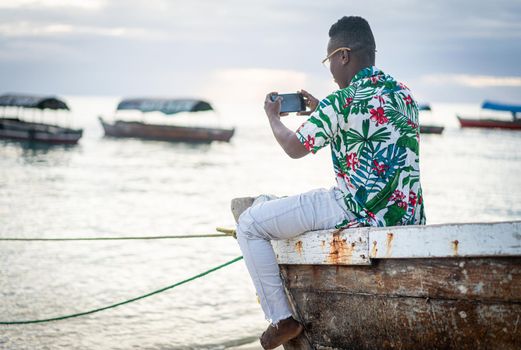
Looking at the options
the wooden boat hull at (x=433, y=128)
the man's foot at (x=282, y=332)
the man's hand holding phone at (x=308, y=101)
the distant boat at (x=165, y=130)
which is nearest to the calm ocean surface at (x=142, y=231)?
the man's foot at (x=282, y=332)

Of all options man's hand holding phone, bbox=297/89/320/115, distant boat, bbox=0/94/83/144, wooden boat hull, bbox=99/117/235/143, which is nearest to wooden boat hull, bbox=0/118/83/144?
distant boat, bbox=0/94/83/144

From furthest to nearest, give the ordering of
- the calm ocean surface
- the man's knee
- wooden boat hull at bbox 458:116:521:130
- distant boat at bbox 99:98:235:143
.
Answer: wooden boat hull at bbox 458:116:521:130 → distant boat at bbox 99:98:235:143 → the calm ocean surface → the man's knee

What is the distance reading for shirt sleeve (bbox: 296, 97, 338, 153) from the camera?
3.11 meters

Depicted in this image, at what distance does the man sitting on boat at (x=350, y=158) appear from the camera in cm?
312

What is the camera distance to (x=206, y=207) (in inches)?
639

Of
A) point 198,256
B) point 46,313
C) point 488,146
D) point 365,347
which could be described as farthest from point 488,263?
point 488,146

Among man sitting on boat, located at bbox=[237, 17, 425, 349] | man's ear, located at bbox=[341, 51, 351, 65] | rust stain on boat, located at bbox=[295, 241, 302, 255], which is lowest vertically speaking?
rust stain on boat, located at bbox=[295, 241, 302, 255]

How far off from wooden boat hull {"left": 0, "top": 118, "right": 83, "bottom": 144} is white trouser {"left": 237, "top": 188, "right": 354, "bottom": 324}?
35.0 m

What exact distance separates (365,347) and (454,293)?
0.64 meters

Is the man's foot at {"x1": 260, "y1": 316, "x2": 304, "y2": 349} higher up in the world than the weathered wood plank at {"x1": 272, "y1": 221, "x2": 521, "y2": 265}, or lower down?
lower down

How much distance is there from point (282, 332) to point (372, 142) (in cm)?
111

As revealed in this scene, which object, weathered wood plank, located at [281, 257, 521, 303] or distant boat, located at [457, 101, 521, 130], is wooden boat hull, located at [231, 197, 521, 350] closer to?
weathered wood plank, located at [281, 257, 521, 303]

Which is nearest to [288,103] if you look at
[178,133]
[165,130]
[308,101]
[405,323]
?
[308,101]

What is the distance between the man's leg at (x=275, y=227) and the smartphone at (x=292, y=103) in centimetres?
48
